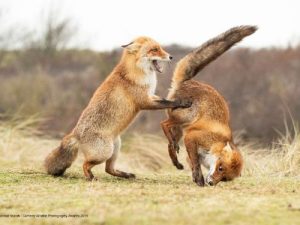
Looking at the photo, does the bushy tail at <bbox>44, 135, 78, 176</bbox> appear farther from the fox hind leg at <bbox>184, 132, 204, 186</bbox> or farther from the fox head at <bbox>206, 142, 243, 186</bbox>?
the fox head at <bbox>206, 142, 243, 186</bbox>

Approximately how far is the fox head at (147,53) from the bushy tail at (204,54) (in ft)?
1.50

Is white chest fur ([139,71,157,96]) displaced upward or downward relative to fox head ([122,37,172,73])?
downward

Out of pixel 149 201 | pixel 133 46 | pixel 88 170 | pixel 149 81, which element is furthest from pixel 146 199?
pixel 133 46

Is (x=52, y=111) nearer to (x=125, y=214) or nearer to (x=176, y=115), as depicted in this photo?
(x=176, y=115)

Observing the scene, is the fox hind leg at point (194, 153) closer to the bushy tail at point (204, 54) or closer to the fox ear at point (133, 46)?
the bushy tail at point (204, 54)

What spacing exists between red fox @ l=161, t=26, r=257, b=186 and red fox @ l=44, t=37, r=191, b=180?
0.23 metres

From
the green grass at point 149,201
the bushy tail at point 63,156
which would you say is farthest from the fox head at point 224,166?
the bushy tail at point 63,156

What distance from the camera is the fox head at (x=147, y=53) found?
10.2 metres

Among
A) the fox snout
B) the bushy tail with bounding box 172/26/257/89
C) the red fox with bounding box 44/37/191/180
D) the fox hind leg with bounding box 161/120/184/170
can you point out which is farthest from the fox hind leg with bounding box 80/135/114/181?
the bushy tail with bounding box 172/26/257/89

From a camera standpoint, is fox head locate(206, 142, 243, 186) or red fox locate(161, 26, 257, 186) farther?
red fox locate(161, 26, 257, 186)

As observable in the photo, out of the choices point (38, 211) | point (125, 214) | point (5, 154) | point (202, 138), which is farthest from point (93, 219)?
point (5, 154)

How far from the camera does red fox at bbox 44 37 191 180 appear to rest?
983 centimetres

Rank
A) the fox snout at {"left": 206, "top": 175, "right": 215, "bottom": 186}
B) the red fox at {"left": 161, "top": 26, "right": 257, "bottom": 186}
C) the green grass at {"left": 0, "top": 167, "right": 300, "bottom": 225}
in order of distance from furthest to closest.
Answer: the red fox at {"left": 161, "top": 26, "right": 257, "bottom": 186} → the fox snout at {"left": 206, "top": 175, "right": 215, "bottom": 186} → the green grass at {"left": 0, "top": 167, "right": 300, "bottom": 225}

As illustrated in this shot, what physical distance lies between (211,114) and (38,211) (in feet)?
11.8
